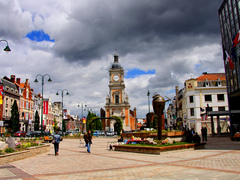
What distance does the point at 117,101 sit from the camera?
9144 centimetres

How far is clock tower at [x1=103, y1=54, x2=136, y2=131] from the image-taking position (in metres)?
88.8

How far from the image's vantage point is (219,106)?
5266cm

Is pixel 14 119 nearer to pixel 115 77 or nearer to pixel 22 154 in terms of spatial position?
pixel 22 154

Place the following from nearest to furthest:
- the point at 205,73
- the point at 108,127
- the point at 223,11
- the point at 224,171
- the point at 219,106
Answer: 1. the point at 224,171
2. the point at 223,11
3. the point at 219,106
4. the point at 205,73
5. the point at 108,127

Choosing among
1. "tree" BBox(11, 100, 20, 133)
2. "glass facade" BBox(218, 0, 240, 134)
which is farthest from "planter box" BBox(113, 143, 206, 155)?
"tree" BBox(11, 100, 20, 133)

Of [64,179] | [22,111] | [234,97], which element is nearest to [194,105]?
[234,97]

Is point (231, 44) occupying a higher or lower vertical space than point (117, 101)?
higher

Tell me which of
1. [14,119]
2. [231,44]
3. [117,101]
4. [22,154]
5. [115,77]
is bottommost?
[22,154]

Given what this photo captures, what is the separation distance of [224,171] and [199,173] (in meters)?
1.08

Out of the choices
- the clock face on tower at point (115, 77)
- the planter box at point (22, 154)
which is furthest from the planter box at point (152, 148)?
the clock face on tower at point (115, 77)

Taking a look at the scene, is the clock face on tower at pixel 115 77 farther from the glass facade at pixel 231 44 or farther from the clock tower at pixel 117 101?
the glass facade at pixel 231 44

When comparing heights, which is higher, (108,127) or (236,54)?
(236,54)

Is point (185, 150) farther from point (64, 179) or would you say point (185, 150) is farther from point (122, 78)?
point (122, 78)

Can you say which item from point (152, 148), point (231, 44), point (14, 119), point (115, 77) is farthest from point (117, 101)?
point (152, 148)
